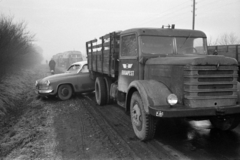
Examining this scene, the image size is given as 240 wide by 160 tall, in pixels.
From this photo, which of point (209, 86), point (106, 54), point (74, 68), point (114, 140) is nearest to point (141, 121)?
point (114, 140)

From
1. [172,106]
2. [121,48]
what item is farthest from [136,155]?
[121,48]

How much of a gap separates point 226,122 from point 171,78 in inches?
71.2

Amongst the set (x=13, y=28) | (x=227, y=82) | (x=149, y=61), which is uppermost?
(x=13, y=28)

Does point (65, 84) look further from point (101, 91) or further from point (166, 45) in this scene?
point (166, 45)

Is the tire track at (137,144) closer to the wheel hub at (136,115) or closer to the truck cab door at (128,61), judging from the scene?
the wheel hub at (136,115)

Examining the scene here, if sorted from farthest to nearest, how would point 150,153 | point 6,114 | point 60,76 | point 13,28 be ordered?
1. point 13,28
2. point 60,76
3. point 6,114
4. point 150,153

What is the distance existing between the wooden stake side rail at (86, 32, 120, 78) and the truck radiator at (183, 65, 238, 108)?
2.75m

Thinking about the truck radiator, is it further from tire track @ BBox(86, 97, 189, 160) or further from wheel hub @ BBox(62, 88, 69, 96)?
wheel hub @ BBox(62, 88, 69, 96)

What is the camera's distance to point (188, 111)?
11.9 ft

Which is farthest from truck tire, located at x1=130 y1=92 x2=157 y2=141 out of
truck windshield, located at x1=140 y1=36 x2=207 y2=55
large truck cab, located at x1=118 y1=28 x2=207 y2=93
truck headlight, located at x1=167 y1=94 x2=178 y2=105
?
truck windshield, located at x1=140 y1=36 x2=207 y2=55

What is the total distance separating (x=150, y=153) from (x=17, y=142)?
2.72 m

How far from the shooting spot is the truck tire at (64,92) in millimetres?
8891

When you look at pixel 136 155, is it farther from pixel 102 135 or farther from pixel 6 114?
pixel 6 114

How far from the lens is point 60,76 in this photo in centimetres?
898
